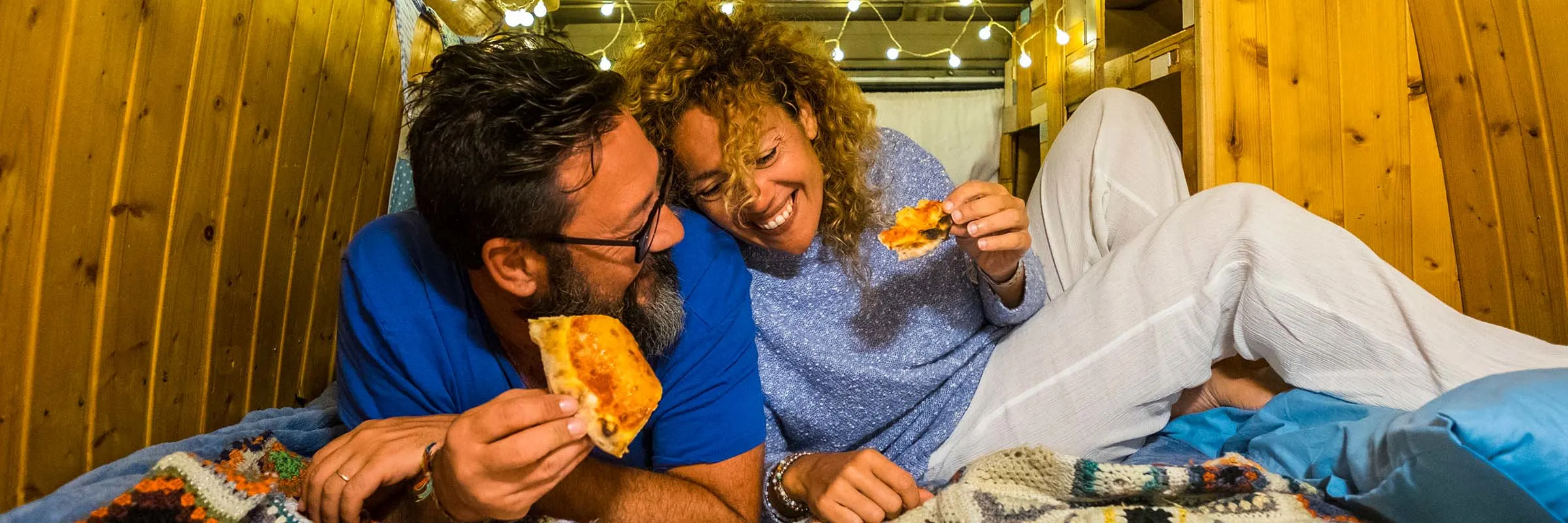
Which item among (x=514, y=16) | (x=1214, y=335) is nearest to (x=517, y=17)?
(x=514, y=16)

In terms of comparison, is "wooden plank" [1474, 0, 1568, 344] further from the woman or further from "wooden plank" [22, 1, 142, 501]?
"wooden plank" [22, 1, 142, 501]

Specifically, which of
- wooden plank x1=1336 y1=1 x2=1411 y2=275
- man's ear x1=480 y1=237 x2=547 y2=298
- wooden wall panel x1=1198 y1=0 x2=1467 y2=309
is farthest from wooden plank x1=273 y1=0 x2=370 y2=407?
wooden plank x1=1336 y1=1 x2=1411 y2=275

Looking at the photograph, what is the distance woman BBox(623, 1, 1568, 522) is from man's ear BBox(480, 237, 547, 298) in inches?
13.8

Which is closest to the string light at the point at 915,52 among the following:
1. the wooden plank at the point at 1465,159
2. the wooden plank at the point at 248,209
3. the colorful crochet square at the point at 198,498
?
the wooden plank at the point at 1465,159

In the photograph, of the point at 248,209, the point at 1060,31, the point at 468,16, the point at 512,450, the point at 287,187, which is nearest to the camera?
the point at 512,450

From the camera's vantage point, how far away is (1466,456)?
38.3 inches

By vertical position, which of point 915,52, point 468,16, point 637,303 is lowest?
point 637,303

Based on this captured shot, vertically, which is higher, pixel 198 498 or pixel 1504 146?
pixel 1504 146

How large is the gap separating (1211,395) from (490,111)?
4.52 ft

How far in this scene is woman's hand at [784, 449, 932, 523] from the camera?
1201 mm

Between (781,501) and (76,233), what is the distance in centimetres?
102

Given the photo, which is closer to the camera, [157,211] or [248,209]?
[157,211]

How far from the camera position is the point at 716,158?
54.7 inches

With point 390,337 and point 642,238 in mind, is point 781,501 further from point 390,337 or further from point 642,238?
point 390,337
